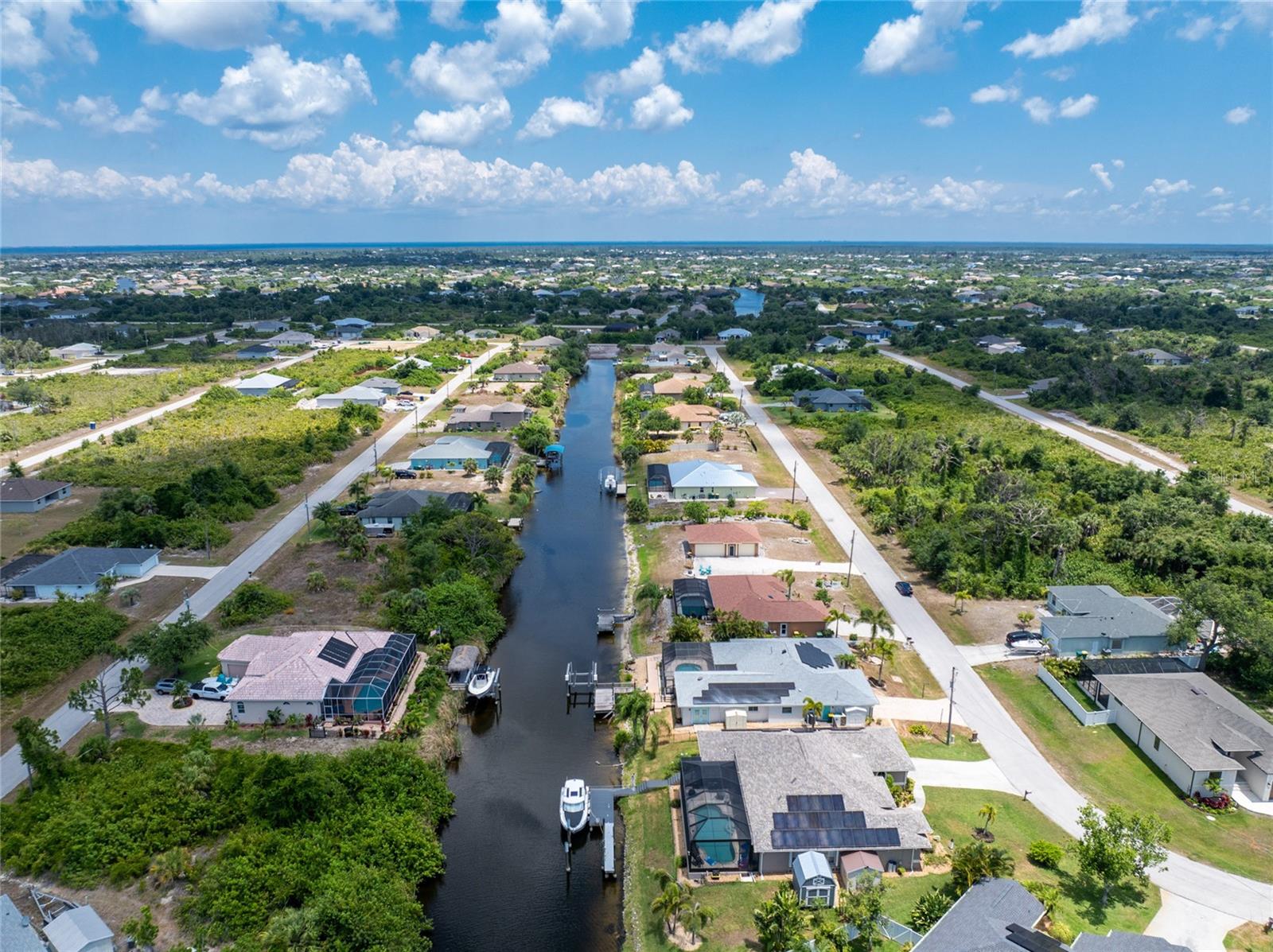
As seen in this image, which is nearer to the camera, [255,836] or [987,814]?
[255,836]

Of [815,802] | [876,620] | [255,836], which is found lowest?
[255,836]

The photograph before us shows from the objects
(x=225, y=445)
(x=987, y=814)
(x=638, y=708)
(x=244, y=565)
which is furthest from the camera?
(x=225, y=445)

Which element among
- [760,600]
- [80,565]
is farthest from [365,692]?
[80,565]

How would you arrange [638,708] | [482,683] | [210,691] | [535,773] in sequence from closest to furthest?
[535,773] < [638,708] < [210,691] < [482,683]

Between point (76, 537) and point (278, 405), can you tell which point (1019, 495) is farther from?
point (278, 405)

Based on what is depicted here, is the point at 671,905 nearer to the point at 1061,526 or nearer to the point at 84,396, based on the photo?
the point at 1061,526

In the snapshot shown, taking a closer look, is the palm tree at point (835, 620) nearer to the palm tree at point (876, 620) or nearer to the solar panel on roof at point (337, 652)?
the palm tree at point (876, 620)

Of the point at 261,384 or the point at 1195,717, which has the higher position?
the point at 261,384
